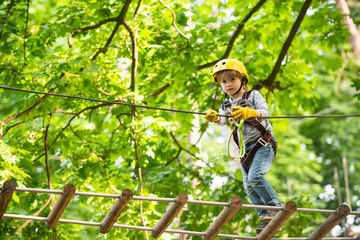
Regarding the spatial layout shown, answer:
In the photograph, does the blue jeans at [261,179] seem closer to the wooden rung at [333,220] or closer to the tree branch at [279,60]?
the wooden rung at [333,220]

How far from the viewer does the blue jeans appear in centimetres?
367

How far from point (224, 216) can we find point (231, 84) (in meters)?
0.99

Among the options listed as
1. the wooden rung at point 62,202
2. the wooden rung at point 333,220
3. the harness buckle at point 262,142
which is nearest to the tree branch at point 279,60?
the harness buckle at point 262,142

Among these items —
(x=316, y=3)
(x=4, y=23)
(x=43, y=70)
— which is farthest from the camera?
(x=316, y=3)

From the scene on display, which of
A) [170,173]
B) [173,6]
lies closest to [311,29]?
A: [173,6]

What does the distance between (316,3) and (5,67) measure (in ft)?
11.7

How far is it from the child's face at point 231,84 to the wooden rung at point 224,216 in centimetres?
86

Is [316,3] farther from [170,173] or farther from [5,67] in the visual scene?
[5,67]

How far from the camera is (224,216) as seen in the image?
3582 mm

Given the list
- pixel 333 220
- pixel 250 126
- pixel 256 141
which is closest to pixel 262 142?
pixel 256 141

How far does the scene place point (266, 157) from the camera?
375 cm

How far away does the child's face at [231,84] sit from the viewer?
3.86 m

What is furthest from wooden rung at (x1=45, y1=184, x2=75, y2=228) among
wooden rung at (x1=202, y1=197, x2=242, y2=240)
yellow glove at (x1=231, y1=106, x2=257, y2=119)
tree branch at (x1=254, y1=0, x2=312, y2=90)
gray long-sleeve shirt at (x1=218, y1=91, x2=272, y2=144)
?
tree branch at (x1=254, y1=0, x2=312, y2=90)

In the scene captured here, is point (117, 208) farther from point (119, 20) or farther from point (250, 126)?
point (119, 20)
